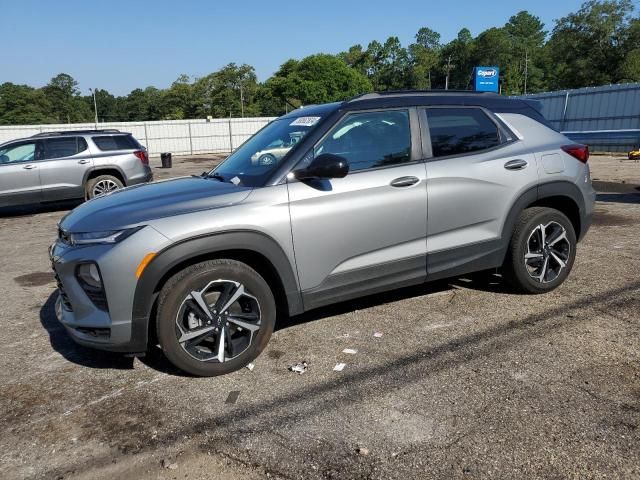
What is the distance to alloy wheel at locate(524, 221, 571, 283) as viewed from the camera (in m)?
4.53

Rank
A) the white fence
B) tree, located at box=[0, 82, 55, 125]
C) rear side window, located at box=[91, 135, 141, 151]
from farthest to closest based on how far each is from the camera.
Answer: tree, located at box=[0, 82, 55, 125], the white fence, rear side window, located at box=[91, 135, 141, 151]

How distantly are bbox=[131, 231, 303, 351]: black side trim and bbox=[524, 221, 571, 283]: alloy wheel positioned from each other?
230 centimetres

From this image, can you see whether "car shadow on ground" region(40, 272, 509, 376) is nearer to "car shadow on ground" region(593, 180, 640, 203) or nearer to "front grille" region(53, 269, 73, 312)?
"front grille" region(53, 269, 73, 312)

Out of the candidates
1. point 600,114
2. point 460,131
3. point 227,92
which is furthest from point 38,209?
point 227,92

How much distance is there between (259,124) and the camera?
35.0m

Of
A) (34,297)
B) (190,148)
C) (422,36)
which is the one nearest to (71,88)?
(422,36)

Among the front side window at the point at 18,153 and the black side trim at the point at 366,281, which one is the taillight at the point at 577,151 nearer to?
the black side trim at the point at 366,281

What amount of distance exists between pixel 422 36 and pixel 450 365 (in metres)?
162

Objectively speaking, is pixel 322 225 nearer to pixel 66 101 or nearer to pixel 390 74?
pixel 66 101

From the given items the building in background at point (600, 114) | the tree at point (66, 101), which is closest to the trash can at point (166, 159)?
the building in background at point (600, 114)


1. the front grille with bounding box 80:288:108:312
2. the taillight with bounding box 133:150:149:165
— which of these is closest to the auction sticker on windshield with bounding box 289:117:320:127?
the front grille with bounding box 80:288:108:312

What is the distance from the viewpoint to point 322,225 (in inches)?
140

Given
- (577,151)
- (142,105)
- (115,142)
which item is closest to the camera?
(577,151)

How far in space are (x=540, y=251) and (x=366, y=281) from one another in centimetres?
177
